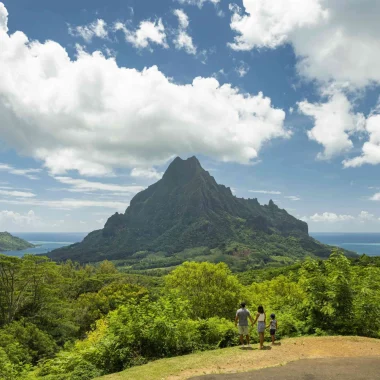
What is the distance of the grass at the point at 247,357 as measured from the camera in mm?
13367

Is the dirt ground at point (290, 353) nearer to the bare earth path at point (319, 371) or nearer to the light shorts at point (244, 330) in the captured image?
the bare earth path at point (319, 371)

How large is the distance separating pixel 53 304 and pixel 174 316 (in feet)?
140

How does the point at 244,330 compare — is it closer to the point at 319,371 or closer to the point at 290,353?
the point at 290,353

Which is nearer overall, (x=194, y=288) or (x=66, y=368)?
(x=66, y=368)

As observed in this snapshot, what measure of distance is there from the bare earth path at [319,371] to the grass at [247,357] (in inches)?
28.8

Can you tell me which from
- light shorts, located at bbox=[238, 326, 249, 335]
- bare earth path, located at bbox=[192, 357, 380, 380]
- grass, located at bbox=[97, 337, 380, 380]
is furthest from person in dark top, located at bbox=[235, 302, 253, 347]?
bare earth path, located at bbox=[192, 357, 380, 380]

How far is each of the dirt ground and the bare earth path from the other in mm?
613

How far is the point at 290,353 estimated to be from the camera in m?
15.4

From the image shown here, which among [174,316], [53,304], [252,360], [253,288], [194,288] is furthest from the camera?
[53,304]

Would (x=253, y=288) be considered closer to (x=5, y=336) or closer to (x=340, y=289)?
(x=340, y=289)

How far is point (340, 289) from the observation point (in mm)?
19453

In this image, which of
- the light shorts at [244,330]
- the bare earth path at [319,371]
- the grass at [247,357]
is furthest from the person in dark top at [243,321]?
the bare earth path at [319,371]

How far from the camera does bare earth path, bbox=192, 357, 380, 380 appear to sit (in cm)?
1199

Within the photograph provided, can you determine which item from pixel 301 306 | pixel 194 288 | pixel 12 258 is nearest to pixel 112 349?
pixel 301 306
